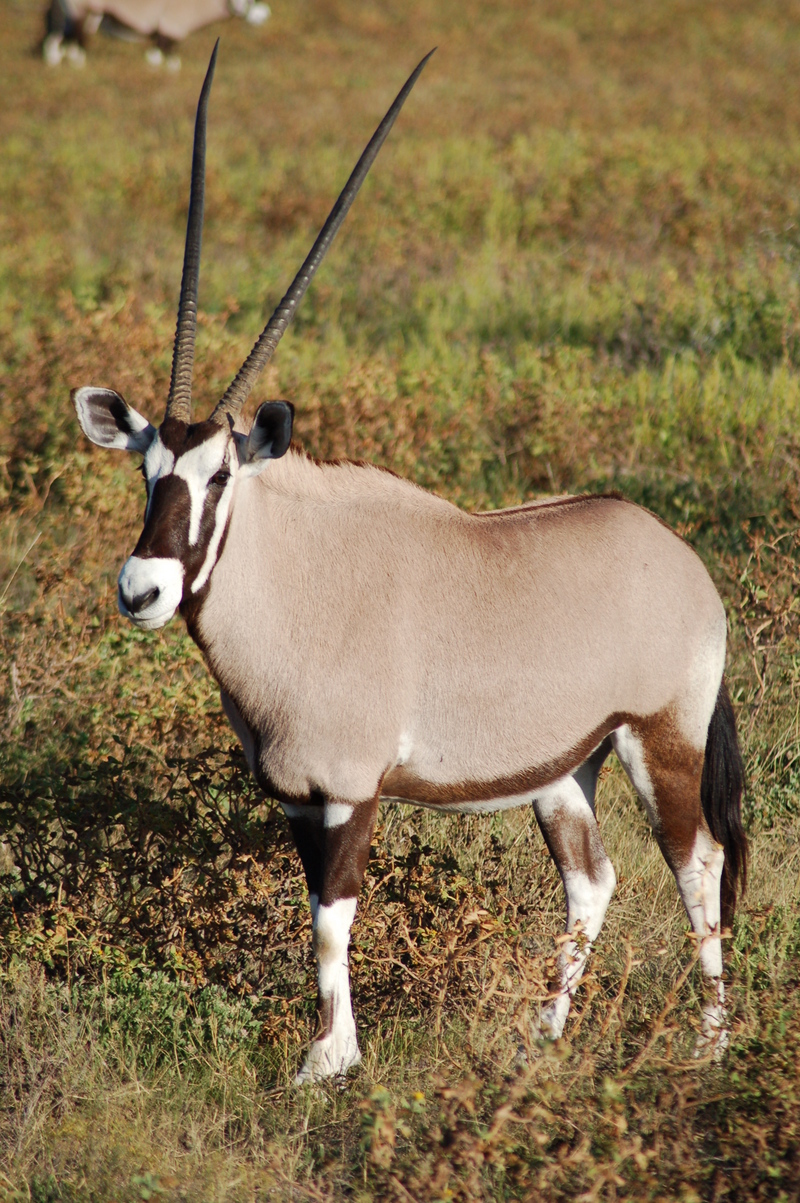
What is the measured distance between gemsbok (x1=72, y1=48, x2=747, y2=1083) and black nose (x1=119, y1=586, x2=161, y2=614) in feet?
0.06

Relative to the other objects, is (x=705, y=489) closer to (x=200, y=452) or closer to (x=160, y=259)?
(x=200, y=452)

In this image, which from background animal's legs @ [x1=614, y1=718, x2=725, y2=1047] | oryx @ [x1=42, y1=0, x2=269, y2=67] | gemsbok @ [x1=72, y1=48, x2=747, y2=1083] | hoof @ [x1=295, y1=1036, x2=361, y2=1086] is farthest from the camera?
oryx @ [x1=42, y1=0, x2=269, y2=67]

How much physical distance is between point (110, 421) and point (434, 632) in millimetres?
1100

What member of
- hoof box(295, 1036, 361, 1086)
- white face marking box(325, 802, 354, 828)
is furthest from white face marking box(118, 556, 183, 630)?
hoof box(295, 1036, 361, 1086)

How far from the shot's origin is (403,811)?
4652 millimetres

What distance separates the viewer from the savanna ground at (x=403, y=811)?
2990 millimetres

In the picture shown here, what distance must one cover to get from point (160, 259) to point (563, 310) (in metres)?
4.22

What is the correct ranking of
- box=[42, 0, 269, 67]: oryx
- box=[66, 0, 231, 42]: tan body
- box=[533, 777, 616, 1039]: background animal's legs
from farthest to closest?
1. box=[66, 0, 231, 42]: tan body
2. box=[42, 0, 269, 67]: oryx
3. box=[533, 777, 616, 1039]: background animal's legs

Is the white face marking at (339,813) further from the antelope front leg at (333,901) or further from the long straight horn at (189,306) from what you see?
the long straight horn at (189,306)

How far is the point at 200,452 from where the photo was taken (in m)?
3.04

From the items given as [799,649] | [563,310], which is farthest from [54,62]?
[799,649]

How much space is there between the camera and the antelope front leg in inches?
126

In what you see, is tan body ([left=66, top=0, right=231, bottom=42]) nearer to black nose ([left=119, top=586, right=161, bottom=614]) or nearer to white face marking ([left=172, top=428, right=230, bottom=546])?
white face marking ([left=172, top=428, right=230, bottom=546])

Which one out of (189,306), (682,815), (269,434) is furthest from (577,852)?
(189,306)
